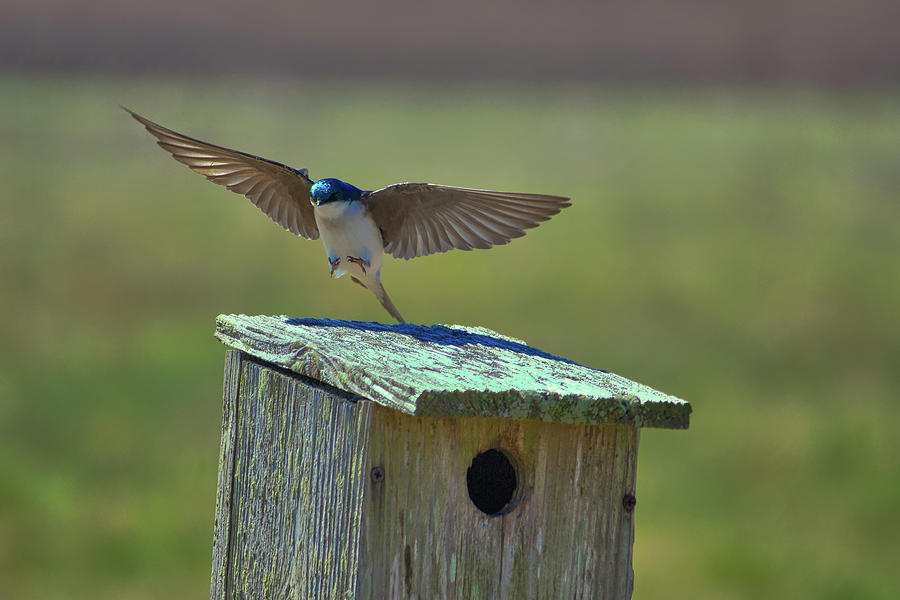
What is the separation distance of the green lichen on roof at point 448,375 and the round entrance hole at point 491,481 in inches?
6.1

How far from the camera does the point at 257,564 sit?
5.90ft

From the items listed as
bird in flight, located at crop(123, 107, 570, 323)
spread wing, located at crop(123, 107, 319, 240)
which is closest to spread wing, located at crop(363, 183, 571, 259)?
bird in flight, located at crop(123, 107, 570, 323)

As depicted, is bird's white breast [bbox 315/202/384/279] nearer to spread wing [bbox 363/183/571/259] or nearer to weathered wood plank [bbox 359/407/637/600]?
spread wing [bbox 363/183/571/259]

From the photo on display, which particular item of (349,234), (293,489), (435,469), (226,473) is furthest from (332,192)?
(435,469)

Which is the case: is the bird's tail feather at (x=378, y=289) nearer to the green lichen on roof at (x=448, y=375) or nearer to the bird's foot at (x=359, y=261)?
the bird's foot at (x=359, y=261)

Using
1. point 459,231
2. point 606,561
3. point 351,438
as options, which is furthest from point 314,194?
point 606,561

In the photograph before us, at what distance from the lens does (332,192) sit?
2258mm

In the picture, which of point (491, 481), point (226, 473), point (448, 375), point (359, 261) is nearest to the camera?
point (448, 375)

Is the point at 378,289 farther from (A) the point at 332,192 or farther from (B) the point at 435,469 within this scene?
(B) the point at 435,469

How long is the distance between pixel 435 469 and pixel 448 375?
144 millimetres

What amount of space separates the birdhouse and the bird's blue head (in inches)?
20.3

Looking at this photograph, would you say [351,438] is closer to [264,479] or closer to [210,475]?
[264,479]

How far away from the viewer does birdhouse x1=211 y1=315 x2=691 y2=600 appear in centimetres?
150

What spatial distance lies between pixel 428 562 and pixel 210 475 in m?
3.64
